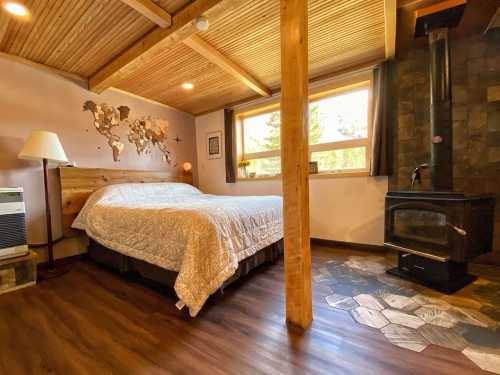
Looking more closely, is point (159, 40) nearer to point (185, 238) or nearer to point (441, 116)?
point (185, 238)

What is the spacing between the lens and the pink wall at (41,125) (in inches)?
93.4

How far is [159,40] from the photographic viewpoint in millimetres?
2068

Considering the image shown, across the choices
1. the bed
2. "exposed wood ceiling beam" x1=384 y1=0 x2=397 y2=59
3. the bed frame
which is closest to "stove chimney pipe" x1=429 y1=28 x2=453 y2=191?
"exposed wood ceiling beam" x1=384 y1=0 x2=397 y2=59

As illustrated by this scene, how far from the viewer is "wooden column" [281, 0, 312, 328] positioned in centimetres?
134

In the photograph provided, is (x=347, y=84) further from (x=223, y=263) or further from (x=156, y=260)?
(x=156, y=260)

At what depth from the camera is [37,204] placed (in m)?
2.54

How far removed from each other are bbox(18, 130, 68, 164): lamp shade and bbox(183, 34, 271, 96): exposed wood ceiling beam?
68.5 inches

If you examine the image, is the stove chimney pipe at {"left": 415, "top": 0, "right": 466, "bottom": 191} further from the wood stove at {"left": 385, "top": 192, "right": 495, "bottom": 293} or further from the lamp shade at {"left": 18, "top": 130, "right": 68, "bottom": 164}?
the lamp shade at {"left": 18, "top": 130, "right": 68, "bottom": 164}

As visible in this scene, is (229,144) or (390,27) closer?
(390,27)

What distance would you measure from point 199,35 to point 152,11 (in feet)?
1.70

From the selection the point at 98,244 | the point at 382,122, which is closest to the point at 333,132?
the point at 382,122

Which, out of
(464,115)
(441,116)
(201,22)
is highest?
(201,22)

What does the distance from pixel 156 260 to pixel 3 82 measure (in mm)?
2601

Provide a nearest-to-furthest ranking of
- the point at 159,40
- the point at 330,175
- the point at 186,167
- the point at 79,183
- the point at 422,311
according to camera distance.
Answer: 1. the point at 422,311
2. the point at 159,40
3. the point at 79,183
4. the point at 330,175
5. the point at 186,167
